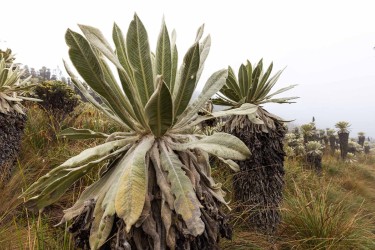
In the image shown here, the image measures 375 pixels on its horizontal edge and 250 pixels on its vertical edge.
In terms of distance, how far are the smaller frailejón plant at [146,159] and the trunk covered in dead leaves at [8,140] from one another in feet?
7.77

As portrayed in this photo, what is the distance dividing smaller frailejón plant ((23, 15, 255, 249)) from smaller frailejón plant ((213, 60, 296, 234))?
1.54m

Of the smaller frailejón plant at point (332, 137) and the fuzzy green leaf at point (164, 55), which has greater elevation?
the fuzzy green leaf at point (164, 55)

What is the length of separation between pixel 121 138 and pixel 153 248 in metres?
0.64

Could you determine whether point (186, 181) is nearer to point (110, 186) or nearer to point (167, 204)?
point (167, 204)

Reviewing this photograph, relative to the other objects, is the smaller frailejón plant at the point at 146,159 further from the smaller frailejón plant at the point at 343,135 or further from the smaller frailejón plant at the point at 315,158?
the smaller frailejón plant at the point at 343,135

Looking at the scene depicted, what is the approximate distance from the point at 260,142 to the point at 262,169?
341 millimetres

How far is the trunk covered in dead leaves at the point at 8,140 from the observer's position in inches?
138

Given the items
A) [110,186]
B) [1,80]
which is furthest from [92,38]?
[1,80]

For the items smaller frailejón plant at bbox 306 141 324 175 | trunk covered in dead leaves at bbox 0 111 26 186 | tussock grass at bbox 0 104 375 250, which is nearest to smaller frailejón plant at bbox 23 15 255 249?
tussock grass at bbox 0 104 375 250

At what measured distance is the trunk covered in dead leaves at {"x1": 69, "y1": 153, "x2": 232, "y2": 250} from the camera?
48.5 inches

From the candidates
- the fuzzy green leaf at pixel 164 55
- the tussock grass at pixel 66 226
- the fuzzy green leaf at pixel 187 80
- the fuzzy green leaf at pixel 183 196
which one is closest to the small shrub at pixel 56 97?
the tussock grass at pixel 66 226

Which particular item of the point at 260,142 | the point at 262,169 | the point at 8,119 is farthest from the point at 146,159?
the point at 8,119

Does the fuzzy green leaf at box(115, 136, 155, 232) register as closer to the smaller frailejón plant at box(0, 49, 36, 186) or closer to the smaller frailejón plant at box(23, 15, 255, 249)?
the smaller frailejón plant at box(23, 15, 255, 249)

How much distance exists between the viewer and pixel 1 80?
3533mm
